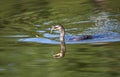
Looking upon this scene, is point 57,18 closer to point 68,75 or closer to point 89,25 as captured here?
point 89,25

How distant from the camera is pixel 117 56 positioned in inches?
384

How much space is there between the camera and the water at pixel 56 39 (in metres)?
9.09

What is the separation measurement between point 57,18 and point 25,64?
203 inches

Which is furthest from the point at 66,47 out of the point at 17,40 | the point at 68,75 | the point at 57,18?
the point at 57,18

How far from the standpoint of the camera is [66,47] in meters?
10.9

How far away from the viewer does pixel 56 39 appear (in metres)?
11.9

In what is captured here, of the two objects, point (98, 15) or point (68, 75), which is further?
point (98, 15)

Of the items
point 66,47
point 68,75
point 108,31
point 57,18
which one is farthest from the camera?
point 57,18

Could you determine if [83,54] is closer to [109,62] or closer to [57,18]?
[109,62]

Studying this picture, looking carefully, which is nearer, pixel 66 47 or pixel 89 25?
pixel 66 47

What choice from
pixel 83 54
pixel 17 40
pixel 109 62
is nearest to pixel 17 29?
pixel 17 40

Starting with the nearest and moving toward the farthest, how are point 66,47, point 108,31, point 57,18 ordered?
point 66,47 < point 108,31 < point 57,18

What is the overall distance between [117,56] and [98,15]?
208 inches

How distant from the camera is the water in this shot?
29.8ft
